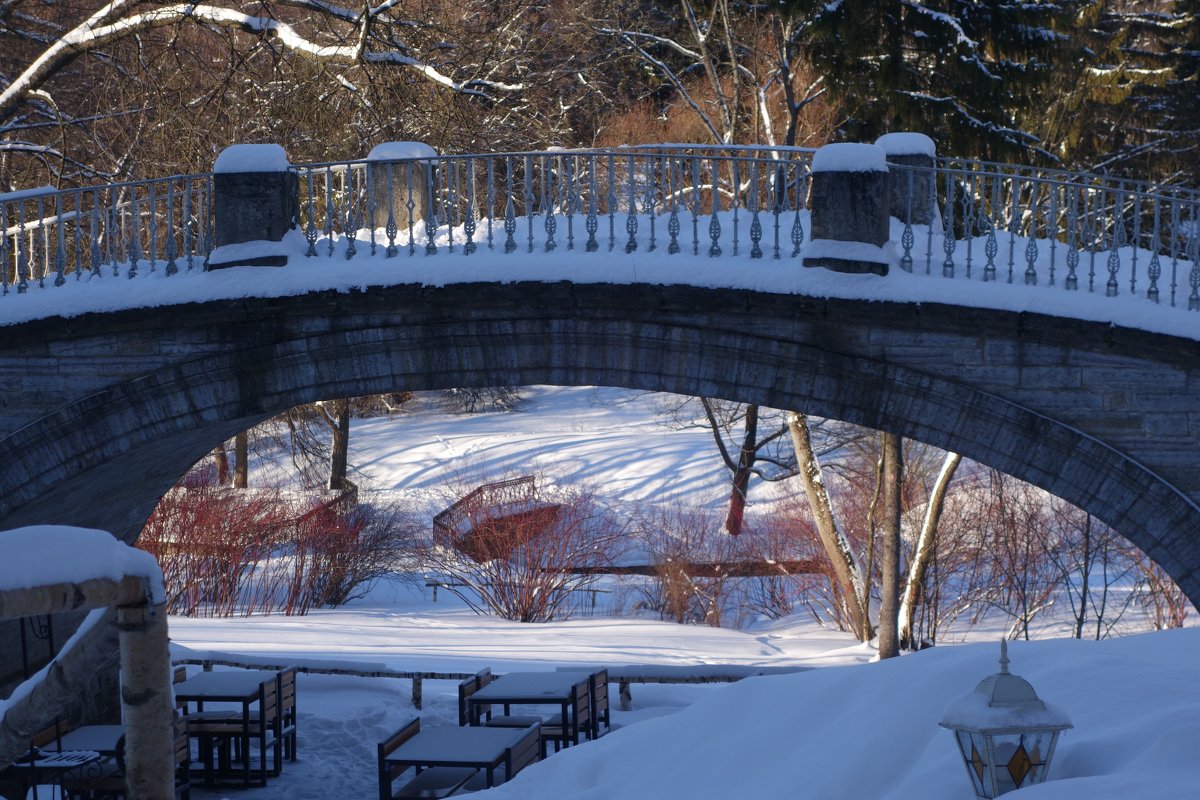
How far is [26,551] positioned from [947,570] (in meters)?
15.5

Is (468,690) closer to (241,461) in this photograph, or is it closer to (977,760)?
(977,760)

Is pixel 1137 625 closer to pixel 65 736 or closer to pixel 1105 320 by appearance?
pixel 1105 320

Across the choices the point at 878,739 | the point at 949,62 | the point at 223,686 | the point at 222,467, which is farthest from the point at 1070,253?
the point at 222,467

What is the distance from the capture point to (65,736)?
923 centimetres

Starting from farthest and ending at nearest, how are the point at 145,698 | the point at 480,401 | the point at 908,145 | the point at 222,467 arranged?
the point at 480,401 < the point at 222,467 < the point at 908,145 < the point at 145,698

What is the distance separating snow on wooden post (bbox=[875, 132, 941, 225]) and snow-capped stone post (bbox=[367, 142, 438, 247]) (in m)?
3.03

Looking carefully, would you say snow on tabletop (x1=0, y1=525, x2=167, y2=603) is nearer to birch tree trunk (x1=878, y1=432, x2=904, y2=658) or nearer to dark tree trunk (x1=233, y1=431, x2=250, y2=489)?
birch tree trunk (x1=878, y1=432, x2=904, y2=658)

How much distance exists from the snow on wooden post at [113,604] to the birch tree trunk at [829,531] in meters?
12.8

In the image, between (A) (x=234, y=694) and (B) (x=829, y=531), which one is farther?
(B) (x=829, y=531)

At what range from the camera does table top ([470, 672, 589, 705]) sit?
9.80m

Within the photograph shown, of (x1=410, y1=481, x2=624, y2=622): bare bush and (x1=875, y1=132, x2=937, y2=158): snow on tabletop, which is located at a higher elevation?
(x1=875, y1=132, x2=937, y2=158): snow on tabletop

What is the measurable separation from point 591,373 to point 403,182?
2062 millimetres

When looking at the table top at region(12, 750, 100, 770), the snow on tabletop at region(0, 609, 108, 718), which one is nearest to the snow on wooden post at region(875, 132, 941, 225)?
the table top at region(12, 750, 100, 770)

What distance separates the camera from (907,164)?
923cm
